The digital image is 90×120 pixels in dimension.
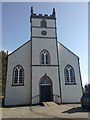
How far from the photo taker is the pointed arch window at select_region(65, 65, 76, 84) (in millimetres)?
25616

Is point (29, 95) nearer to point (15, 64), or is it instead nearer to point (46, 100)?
point (46, 100)

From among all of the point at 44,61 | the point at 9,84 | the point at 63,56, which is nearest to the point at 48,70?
the point at 44,61

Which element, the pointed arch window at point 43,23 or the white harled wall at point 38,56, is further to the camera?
the pointed arch window at point 43,23

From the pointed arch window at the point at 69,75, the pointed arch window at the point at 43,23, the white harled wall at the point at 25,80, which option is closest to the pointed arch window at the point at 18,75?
the white harled wall at the point at 25,80

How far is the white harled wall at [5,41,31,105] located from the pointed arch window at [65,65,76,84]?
499 cm

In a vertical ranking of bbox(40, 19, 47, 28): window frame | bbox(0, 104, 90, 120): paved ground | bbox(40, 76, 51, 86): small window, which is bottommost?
bbox(0, 104, 90, 120): paved ground

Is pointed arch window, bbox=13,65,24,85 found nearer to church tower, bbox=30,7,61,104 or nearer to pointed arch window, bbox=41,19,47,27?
church tower, bbox=30,7,61,104

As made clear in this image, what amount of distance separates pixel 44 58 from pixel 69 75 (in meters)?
4.06

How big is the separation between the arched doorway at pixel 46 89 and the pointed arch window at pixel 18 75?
260 cm

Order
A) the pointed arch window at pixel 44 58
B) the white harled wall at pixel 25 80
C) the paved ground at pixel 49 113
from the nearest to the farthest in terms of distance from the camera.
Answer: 1. the paved ground at pixel 49 113
2. the white harled wall at pixel 25 80
3. the pointed arch window at pixel 44 58

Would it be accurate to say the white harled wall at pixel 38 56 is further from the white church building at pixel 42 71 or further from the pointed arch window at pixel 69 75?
the pointed arch window at pixel 69 75

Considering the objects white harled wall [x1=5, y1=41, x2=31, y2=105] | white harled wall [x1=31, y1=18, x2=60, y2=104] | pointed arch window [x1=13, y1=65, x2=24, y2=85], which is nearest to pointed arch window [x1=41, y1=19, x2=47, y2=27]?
white harled wall [x1=31, y1=18, x2=60, y2=104]

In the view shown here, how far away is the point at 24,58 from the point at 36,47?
7.20 feet

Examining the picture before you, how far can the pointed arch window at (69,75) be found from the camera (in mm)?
25616
